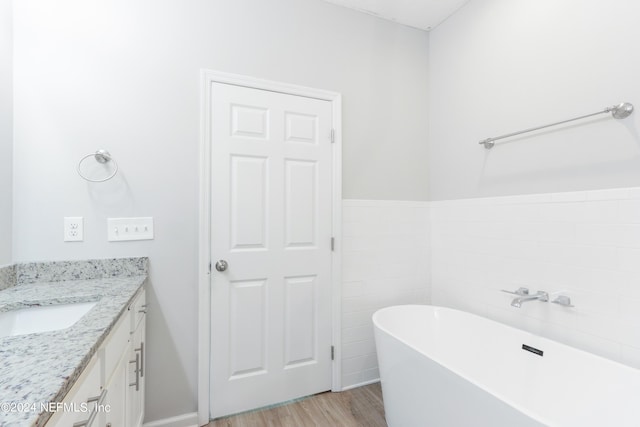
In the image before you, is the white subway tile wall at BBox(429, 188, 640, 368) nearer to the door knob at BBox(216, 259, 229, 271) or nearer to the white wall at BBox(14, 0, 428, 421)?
the white wall at BBox(14, 0, 428, 421)

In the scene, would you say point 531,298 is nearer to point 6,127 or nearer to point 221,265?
point 221,265

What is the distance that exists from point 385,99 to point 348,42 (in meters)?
0.51

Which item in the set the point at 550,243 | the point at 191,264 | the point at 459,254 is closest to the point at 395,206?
the point at 459,254

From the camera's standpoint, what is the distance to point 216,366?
1.84m

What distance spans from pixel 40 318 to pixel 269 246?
1.14 metres

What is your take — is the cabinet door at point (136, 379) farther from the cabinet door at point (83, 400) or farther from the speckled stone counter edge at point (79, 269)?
the cabinet door at point (83, 400)

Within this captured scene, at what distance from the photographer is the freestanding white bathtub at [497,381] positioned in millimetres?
1150

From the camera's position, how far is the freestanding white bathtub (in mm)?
1150

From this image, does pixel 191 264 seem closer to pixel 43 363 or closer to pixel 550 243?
pixel 43 363

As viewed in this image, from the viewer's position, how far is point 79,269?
5.17 ft

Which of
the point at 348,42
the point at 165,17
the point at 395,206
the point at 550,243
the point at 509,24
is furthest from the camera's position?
the point at 395,206

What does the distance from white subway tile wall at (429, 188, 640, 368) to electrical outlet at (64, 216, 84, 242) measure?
2.44 metres

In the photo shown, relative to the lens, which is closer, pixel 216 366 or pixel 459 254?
pixel 216 366

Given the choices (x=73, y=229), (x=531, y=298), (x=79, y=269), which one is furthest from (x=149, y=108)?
(x=531, y=298)
